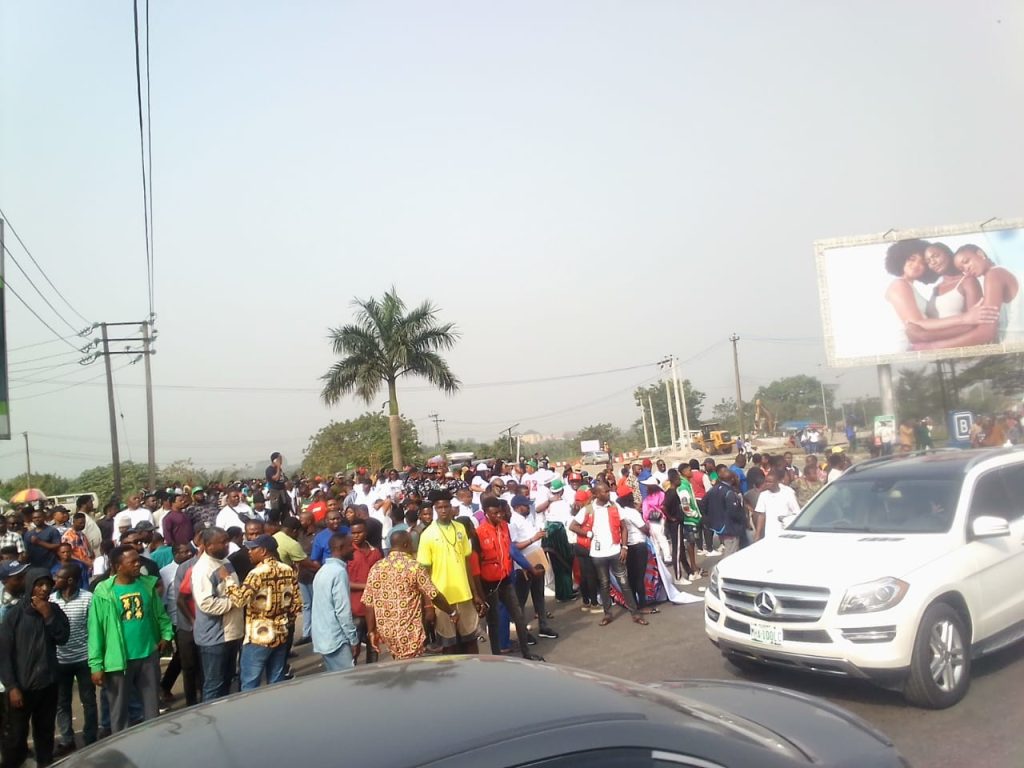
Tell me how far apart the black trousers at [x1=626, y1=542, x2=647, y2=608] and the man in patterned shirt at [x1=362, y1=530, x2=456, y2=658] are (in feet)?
13.5

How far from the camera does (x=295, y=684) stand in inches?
117

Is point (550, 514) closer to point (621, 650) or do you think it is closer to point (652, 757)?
point (621, 650)

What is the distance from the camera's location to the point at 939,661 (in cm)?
592

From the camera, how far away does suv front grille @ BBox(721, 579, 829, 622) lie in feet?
19.5

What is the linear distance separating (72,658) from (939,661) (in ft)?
22.7

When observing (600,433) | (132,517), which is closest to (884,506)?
(132,517)

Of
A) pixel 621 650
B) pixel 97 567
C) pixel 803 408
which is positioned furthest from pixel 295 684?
pixel 803 408

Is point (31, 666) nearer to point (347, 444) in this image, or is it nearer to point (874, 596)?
point (874, 596)

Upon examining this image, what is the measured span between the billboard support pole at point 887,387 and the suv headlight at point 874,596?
26.5 m

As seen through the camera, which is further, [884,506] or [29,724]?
[884,506]

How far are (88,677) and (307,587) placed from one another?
2.64 meters

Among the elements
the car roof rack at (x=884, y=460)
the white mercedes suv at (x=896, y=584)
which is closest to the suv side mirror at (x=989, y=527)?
Answer: the white mercedes suv at (x=896, y=584)

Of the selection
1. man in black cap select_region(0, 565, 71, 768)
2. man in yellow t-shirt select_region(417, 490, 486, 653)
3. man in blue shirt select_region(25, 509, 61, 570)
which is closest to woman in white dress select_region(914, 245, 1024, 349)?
man in yellow t-shirt select_region(417, 490, 486, 653)

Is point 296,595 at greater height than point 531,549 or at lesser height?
greater
